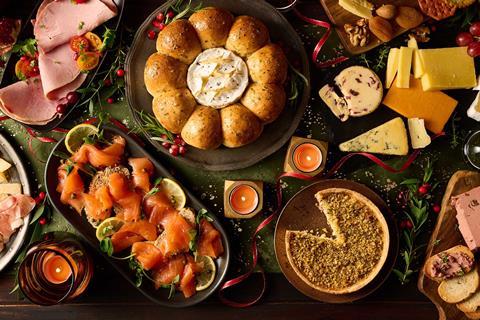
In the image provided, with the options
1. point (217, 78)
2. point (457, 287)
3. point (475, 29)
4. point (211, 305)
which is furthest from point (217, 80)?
point (457, 287)

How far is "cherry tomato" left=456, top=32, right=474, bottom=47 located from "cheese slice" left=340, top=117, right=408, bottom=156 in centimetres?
63

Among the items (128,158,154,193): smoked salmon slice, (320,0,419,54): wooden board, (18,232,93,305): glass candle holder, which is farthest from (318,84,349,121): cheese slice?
(18,232,93,305): glass candle holder

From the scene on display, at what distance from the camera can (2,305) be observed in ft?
11.8

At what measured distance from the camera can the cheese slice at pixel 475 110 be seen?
3.46m

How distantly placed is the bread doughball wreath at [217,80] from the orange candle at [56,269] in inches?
39.3

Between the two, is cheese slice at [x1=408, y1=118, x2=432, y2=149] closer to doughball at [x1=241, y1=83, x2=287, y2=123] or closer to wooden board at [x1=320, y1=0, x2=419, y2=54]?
wooden board at [x1=320, y1=0, x2=419, y2=54]

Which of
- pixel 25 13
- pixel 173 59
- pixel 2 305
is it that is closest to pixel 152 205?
pixel 173 59

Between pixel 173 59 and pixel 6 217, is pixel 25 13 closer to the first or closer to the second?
pixel 173 59

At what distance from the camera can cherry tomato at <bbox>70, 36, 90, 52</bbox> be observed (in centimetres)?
351

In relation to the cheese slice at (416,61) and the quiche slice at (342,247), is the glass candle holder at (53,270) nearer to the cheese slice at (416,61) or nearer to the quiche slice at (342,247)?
the quiche slice at (342,247)

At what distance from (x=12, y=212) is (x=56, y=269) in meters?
0.50

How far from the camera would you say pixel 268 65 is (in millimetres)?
3289

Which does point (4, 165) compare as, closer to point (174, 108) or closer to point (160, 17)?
point (174, 108)

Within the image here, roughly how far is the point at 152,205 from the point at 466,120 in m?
2.04
